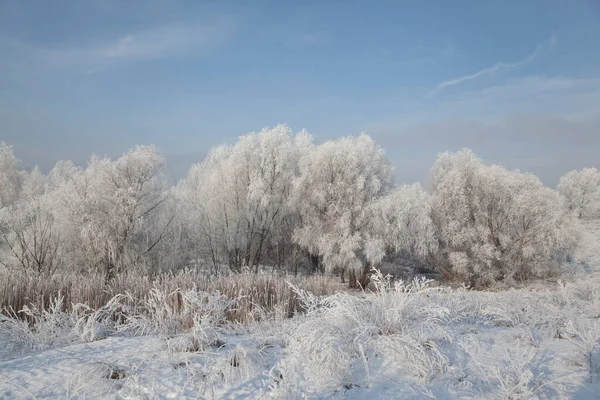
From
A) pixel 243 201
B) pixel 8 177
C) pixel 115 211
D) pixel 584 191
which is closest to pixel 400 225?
pixel 243 201

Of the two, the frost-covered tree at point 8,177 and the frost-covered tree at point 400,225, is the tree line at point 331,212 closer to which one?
the frost-covered tree at point 400,225

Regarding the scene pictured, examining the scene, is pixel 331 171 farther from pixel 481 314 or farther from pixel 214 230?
pixel 481 314

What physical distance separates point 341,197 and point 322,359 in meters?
17.9

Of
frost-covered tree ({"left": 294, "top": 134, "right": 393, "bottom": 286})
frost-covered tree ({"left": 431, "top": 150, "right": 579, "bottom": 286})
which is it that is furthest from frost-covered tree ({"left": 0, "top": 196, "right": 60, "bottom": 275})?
frost-covered tree ({"left": 431, "top": 150, "right": 579, "bottom": 286})

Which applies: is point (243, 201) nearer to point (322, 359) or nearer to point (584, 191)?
point (322, 359)

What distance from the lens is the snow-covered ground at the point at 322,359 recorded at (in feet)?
10.1

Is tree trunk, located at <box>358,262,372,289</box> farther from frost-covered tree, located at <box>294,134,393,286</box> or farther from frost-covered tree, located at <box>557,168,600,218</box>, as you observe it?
frost-covered tree, located at <box>557,168,600,218</box>

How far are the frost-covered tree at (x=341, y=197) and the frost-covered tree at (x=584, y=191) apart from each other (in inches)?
1547

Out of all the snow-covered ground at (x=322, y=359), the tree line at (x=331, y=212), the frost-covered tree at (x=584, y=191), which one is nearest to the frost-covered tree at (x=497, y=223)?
the tree line at (x=331, y=212)

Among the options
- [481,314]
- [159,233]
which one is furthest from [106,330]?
[159,233]

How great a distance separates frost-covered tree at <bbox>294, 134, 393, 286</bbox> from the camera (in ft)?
66.7

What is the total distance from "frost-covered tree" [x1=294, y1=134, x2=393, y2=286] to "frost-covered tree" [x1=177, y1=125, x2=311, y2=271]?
147 cm

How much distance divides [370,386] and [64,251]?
18.3 metres

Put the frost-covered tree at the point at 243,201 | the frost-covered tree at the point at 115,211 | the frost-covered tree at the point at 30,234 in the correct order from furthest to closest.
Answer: the frost-covered tree at the point at 243,201 < the frost-covered tree at the point at 115,211 < the frost-covered tree at the point at 30,234
